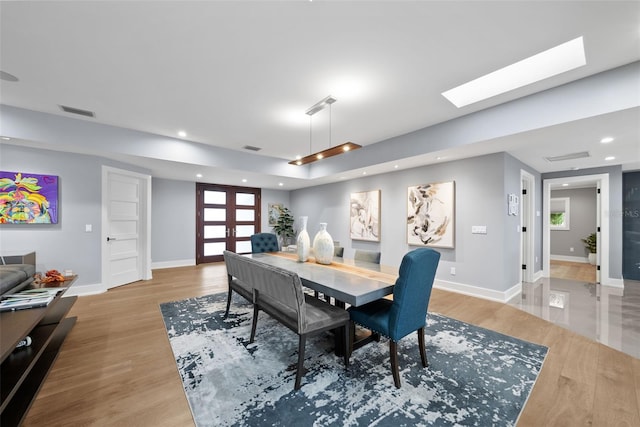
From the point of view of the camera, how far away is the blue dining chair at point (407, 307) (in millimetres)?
1845

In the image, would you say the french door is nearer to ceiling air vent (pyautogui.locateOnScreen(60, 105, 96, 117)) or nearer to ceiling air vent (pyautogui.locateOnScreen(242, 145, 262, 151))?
ceiling air vent (pyautogui.locateOnScreen(242, 145, 262, 151))

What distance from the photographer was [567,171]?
5.26m

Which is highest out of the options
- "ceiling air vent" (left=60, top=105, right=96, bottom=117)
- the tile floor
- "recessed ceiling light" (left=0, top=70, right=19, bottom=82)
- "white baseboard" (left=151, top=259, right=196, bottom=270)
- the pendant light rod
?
"recessed ceiling light" (left=0, top=70, right=19, bottom=82)

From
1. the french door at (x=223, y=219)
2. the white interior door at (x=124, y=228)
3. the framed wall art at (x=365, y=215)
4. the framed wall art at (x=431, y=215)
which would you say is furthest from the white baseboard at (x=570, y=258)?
the white interior door at (x=124, y=228)

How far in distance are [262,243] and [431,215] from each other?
3119mm

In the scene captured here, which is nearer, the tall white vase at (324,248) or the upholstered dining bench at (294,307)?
the upholstered dining bench at (294,307)

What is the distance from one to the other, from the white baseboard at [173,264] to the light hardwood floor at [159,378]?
112 inches

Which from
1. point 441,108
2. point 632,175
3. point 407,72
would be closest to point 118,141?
point 407,72

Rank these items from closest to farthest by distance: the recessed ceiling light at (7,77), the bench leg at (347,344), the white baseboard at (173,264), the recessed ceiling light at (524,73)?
the bench leg at (347,344) < the recessed ceiling light at (524,73) < the recessed ceiling light at (7,77) < the white baseboard at (173,264)

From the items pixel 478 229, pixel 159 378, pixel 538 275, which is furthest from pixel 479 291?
pixel 159 378

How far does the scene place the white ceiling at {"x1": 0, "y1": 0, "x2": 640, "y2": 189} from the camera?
170 cm

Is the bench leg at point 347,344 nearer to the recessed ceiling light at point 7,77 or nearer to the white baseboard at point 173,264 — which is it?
the recessed ceiling light at point 7,77

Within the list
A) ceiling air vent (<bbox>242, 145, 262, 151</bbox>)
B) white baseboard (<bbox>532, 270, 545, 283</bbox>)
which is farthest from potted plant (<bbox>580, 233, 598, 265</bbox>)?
ceiling air vent (<bbox>242, 145, 262, 151</bbox>)

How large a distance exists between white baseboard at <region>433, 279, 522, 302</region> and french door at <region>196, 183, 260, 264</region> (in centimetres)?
543
